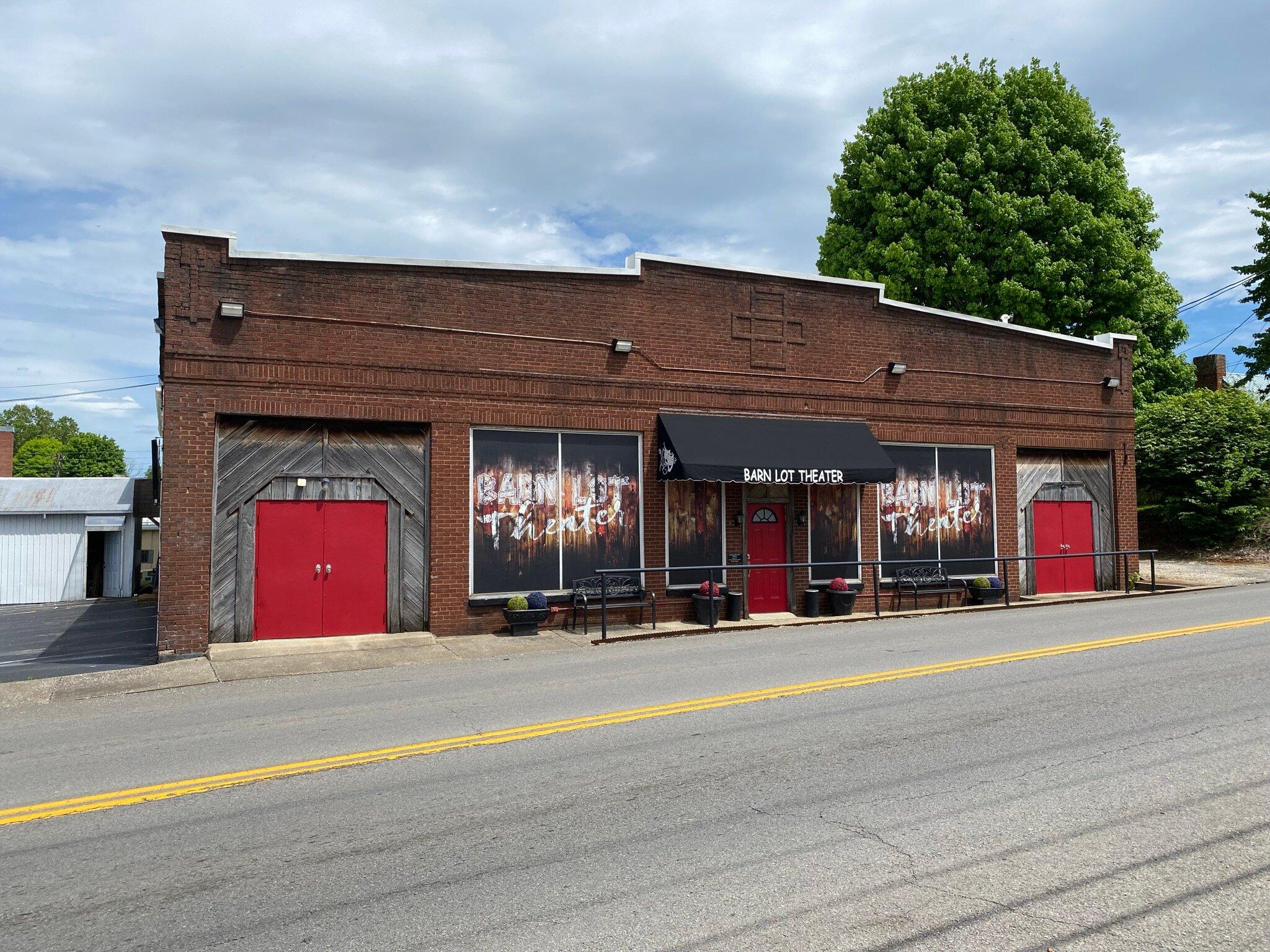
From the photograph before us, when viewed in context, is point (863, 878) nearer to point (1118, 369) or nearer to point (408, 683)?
point (408, 683)

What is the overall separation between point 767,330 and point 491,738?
11531mm

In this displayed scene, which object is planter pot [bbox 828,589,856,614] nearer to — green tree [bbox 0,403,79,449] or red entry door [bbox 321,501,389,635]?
red entry door [bbox 321,501,389,635]

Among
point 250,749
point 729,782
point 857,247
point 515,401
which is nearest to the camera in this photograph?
point 729,782

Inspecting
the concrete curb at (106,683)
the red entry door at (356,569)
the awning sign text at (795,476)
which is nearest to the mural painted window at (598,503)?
the awning sign text at (795,476)

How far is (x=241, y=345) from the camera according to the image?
13453 mm

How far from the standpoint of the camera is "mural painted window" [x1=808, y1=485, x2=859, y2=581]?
686 inches

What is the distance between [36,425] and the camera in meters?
96.8

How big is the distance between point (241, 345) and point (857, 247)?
21.5 metres

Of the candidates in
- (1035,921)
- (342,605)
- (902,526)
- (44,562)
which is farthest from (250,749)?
(44,562)

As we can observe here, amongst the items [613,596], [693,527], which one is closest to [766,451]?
[693,527]

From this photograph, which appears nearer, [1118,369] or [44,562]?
[1118,369]

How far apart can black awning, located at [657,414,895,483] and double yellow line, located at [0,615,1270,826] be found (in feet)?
18.9

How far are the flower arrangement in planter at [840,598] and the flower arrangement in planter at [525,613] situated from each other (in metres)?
5.63

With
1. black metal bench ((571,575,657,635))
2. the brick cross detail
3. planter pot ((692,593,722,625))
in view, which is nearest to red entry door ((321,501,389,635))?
black metal bench ((571,575,657,635))
